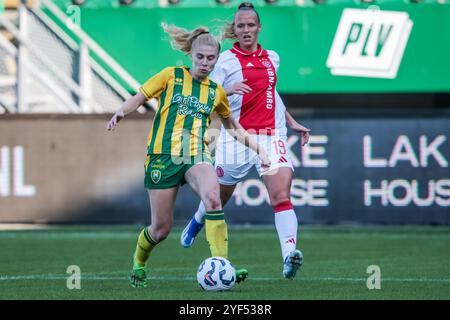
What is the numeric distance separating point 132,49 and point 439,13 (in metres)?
5.06

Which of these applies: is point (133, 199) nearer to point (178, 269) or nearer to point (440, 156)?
point (440, 156)

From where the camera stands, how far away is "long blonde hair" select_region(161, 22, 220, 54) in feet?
30.6

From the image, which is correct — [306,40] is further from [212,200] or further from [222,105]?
[212,200]

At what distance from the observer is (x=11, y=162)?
59.8 feet

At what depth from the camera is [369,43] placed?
1925 centimetres

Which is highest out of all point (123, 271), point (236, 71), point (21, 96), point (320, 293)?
point (21, 96)

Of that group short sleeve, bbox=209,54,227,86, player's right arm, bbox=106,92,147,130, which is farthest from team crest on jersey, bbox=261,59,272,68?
player's right arm, bbox=106,92,147,130

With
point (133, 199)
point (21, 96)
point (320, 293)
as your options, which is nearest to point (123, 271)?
point (320, 293)

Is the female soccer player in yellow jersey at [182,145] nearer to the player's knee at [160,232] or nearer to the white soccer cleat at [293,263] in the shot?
the player's knee at [160,232]

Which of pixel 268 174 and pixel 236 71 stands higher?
pixel 236 71

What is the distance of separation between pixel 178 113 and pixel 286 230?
1.49 metres

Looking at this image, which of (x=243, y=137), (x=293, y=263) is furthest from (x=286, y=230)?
(x=243, y=137)

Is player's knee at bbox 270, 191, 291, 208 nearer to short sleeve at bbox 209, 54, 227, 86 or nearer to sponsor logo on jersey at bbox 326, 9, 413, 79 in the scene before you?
short sleeve at bbox 209, 54, 227, 86

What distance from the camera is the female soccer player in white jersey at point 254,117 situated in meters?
10.3
